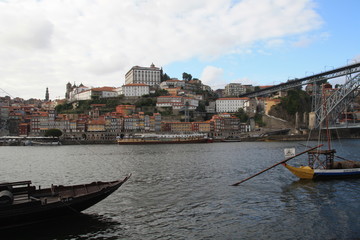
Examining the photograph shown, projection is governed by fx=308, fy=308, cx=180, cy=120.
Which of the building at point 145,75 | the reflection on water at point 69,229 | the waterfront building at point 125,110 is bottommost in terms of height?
the reflection on water at point 69,229

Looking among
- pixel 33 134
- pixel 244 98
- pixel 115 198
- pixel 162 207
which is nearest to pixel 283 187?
pixel 162 207

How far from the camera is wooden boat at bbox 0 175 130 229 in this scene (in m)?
9.07

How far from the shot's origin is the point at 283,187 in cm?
1548

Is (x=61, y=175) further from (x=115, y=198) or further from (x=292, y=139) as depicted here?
(x=292, y=139)

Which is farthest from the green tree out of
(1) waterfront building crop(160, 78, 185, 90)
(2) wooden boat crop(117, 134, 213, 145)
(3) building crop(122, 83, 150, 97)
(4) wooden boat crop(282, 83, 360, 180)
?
(4) wooden boat crop(282, 83, 360, 180)

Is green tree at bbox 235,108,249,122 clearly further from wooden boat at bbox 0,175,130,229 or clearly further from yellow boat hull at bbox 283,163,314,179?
wooden boat at bbox 0,175,130,229

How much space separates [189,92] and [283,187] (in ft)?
305

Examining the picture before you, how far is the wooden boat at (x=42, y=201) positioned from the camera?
907 cm

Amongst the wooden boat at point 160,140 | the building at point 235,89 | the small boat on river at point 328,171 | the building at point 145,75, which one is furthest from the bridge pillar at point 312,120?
the building at point 145,75

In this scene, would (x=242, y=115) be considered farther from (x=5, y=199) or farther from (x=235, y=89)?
(x=5, y=199)

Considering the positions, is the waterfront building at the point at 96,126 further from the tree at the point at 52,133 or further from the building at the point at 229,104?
the building at the point at 229,104

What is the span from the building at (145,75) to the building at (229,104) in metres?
25.0

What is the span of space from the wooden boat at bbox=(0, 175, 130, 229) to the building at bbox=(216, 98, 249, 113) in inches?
3689

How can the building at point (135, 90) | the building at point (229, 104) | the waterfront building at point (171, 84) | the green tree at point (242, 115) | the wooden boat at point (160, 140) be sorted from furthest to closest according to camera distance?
the waterfront building at point (171, 84), the building at point (229, 104), the building at point (135, 90), the green tree at point (242, 115), the wooden boat at point (160, 140)
